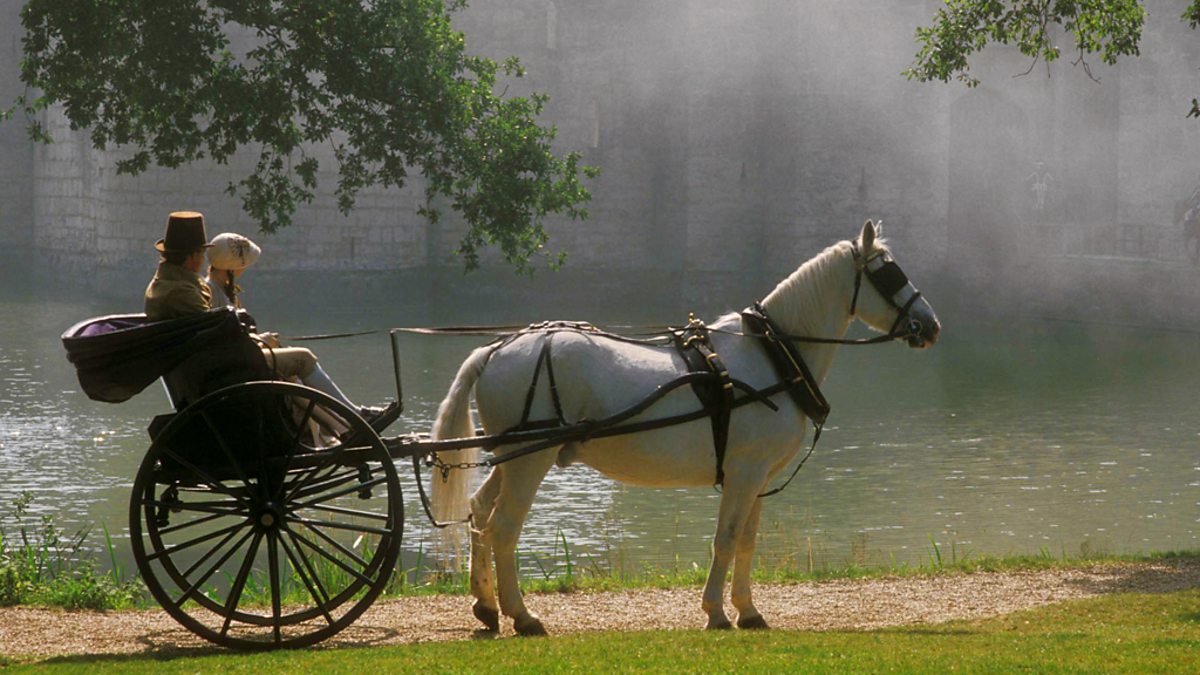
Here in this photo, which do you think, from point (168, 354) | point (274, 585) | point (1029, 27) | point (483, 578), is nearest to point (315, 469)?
point (274, 585)

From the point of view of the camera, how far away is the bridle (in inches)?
303

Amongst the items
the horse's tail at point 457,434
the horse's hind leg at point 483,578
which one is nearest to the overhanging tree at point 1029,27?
the horse's tail at point 457,434

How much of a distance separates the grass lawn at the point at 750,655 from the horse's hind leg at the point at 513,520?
19cm

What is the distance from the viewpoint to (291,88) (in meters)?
13.8

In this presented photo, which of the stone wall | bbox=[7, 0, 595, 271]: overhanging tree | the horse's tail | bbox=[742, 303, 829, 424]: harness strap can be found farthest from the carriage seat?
the stone wall

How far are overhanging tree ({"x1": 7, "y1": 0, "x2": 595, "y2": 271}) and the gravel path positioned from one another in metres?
A: 5.81

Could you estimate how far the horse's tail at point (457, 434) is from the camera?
7363 mm

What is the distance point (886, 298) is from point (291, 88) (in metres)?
7.39

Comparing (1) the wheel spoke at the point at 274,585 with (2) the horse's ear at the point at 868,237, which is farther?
(2) the horse's ear at the point at 868,237

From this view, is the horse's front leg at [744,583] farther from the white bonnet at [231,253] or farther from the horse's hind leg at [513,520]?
the white bonnet at [231,253]

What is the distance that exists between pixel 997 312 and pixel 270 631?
26034 millimetres

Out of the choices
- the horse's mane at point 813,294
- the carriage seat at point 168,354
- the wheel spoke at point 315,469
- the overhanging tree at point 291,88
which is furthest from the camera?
the overhanging tree at point 291,88

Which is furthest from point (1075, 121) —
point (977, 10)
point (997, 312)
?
point (977, 10)

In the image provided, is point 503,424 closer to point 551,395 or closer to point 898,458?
point 551,395
